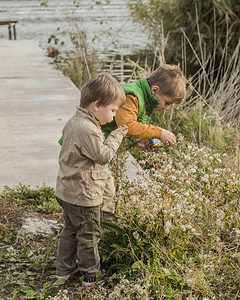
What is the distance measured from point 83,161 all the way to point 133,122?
3.53ft

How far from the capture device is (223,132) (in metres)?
6.49

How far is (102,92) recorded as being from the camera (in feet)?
10.4

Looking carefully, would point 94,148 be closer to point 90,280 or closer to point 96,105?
point 96,105

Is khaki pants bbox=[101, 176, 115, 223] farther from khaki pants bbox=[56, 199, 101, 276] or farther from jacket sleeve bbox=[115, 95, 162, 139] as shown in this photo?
jacket sleeve bbox=[115, 95, 162, 139]

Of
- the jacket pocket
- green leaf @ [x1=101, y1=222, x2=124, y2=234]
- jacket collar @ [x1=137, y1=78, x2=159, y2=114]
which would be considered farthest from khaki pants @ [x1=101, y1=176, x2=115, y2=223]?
jacket collar @ [x1=137, y1=78, x2=159, y2=114]

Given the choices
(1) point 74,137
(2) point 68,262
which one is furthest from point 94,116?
(2) point 68,262

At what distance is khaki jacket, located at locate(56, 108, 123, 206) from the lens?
10.1ft

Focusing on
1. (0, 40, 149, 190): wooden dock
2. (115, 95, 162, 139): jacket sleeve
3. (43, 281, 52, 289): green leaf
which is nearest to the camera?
(43, 281, 52, 289): green leaf

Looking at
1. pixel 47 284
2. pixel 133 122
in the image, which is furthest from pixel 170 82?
pixel 47 284

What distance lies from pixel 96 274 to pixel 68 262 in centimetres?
20

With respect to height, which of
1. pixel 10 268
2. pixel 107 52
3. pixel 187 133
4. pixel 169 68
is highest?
pixel 169 68

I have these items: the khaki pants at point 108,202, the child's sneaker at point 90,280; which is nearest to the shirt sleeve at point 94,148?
the khaki pants at point 108,202

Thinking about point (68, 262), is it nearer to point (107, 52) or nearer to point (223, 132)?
point (223, 132)

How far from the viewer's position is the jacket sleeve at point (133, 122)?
4.11 m
